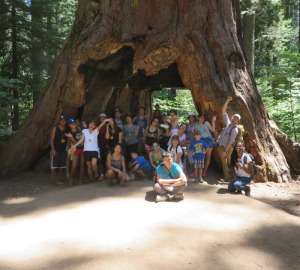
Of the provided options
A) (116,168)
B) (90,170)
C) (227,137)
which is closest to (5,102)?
(90,170)

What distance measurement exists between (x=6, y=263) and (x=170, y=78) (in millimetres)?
8707

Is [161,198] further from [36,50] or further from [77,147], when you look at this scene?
[36,50]

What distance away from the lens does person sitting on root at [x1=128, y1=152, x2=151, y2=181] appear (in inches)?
315

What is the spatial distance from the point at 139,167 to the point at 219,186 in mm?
2190

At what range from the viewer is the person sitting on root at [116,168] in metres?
7.24

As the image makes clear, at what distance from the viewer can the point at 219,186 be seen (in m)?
7.50

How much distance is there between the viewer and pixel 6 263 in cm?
340

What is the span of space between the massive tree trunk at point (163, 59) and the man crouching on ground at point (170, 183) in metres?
2.85

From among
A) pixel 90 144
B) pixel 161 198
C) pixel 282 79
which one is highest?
pixel 282 79

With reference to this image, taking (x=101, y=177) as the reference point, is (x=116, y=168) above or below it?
above

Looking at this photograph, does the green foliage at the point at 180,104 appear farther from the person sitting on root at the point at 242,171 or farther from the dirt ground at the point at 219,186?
the person sitting on root at the point at 242,171

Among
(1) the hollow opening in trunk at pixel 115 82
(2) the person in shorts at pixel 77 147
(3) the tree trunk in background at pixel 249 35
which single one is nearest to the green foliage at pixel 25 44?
(1) the hollow opening in trunk at pixel 115 82

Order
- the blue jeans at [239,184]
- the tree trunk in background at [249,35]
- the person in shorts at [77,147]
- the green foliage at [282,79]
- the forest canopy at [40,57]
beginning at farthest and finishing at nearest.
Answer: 1. the tree trunk in background at [249,35]
2. the forest canopy at [40,57]
3. the green foliage at [282,79]
4. the person in shorts at [77,147]
5. the blue jeans at [239,184]

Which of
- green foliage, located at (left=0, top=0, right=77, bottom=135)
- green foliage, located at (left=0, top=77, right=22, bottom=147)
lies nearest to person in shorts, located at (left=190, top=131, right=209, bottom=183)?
green foliage, located at (left=0, top=77, right=22, bottom=147)
